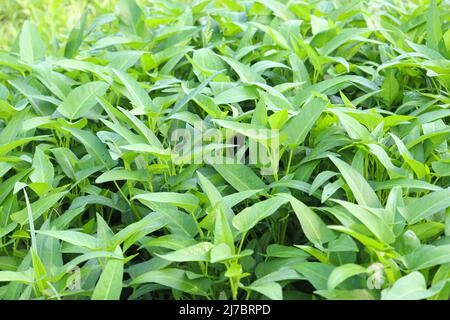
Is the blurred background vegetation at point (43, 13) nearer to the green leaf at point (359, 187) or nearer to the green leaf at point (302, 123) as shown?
the green leaf at point (302, 123)

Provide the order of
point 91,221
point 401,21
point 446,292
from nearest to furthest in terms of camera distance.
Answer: point 446,292 → point 91,221 → point 401,21

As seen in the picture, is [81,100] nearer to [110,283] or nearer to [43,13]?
[110,283]

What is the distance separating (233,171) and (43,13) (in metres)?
3.35

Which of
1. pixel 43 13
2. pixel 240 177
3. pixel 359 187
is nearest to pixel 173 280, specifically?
pixel 240 177

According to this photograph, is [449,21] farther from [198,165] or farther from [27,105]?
[27,105]

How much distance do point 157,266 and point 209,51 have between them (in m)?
0.87

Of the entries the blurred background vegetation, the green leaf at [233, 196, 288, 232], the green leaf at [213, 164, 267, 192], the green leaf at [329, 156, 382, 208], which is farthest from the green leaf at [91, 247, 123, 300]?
the blurred background vegetation

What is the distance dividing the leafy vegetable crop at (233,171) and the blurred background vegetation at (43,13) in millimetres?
2091

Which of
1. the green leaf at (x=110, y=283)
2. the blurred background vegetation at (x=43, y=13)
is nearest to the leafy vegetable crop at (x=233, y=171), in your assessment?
the green leaf at (x=110, y=283)

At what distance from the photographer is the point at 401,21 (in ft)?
7.89

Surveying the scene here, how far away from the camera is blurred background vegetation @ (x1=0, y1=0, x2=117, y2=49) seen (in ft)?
13.9

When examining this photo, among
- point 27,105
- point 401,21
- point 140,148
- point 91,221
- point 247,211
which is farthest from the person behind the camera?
point 401,21

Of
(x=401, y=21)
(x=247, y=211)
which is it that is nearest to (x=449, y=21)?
(x=401, y=21)
